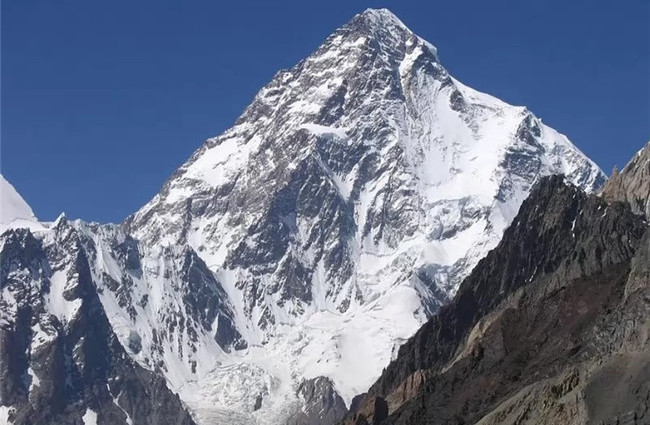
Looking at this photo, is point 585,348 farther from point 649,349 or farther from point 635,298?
point 649,349

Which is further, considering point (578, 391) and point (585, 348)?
point (585, 348)

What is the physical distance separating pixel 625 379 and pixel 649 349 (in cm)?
528

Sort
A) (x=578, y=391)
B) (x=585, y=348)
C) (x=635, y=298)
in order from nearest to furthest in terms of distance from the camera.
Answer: (x=578, y=391) → (x=635, y=298) → (x=585, y=348)

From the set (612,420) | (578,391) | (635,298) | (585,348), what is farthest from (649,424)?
(585,348)

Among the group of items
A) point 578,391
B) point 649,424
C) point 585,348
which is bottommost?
point 649,424

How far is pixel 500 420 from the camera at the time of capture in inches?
7761

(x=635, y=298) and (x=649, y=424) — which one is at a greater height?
(x=635, y=298)

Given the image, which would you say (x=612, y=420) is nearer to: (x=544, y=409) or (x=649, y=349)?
(x=649, y=349)

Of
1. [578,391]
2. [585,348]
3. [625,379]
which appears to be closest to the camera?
[625,379]

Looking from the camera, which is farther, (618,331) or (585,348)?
(585,348)

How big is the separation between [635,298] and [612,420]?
30287 millimetres

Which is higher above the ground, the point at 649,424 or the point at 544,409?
the point at 544,409

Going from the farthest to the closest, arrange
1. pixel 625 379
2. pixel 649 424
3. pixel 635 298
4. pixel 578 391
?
pixel 635 298, pixel 578 391, pixel 625 379, pixel 649 424

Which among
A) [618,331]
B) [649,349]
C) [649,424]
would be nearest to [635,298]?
[618,331]
